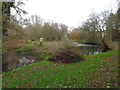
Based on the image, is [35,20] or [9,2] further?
[35,20]

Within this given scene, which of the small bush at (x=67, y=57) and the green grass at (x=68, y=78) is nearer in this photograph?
the green grass at (x=68, y=78)

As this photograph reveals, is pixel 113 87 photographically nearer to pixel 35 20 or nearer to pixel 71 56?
pixel 71 56

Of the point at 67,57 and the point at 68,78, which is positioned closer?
the point at 68,78

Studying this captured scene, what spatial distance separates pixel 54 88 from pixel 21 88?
1.56m

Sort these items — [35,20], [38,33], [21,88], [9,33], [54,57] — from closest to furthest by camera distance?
[21,88], [54,57], [9,33], [38,33], [35,20]

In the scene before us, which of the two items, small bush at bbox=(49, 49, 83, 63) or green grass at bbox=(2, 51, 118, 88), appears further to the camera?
small bush at bbox=(49, 49, 83, 63)

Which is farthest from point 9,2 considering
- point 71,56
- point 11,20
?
point 71,56

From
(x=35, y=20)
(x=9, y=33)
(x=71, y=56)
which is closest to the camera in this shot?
(x=71, y=56)

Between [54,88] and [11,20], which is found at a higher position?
[11,20]

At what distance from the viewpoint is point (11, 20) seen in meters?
9.80

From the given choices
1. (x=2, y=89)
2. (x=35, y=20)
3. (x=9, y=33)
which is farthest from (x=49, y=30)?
(x=2, y=89)

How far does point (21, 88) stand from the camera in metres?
4.21

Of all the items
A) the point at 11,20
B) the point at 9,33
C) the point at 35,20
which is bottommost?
the point at 9,33

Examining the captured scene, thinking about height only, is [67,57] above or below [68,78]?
above
